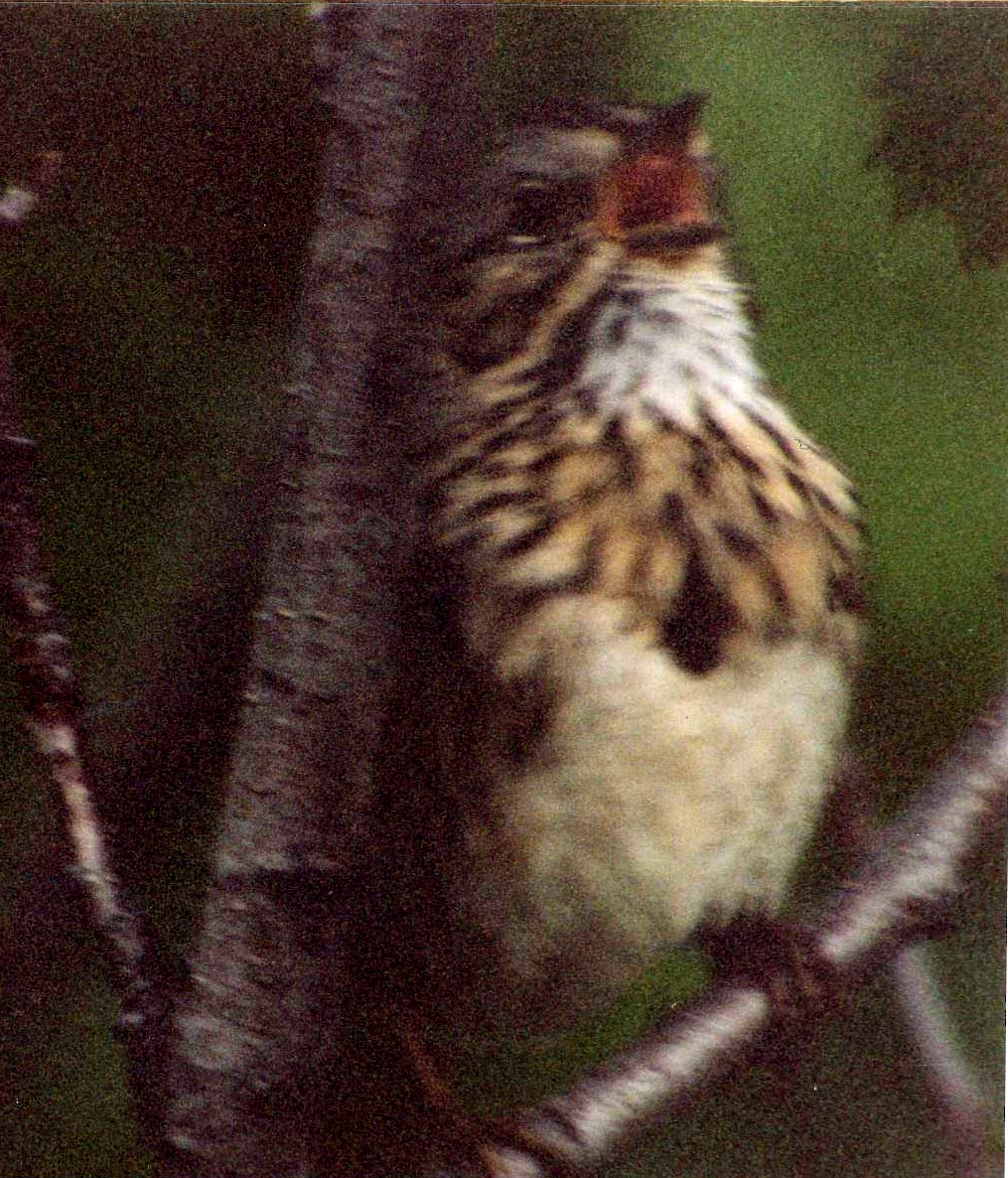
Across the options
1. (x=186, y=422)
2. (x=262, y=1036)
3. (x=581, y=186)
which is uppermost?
(x=581, y=186)

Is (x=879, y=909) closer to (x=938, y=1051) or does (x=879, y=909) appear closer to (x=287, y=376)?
(x=938, y=1051)

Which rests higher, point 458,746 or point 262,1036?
point 458,746

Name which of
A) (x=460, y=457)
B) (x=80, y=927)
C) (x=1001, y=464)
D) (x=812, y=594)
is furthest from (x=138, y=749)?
(x=1001, y=464)

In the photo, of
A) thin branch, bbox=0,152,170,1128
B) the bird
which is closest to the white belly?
the bird

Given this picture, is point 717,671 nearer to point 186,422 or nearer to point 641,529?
point 641,529

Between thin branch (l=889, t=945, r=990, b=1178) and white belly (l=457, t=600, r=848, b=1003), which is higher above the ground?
white belly (l=457, t=600, r=848, b=1003)

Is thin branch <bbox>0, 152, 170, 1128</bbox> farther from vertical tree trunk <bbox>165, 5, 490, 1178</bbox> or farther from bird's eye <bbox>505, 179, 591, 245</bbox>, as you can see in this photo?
bird's eye <bbox>505, 179, 591, 245</bbox>

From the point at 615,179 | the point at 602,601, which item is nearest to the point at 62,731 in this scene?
the point at 602,601
